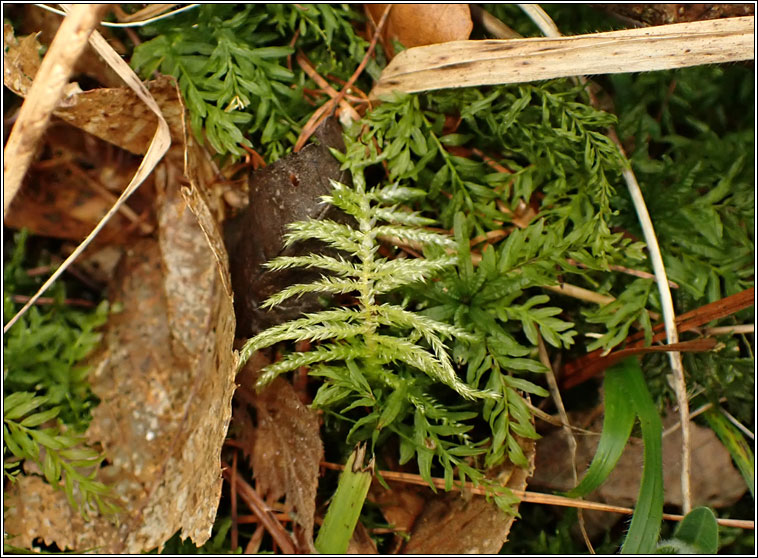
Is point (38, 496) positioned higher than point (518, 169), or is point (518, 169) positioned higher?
point (518, 169)

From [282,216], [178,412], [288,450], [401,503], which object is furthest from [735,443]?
[178,412]

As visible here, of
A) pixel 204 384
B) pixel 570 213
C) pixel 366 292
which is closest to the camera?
pixel 366 292

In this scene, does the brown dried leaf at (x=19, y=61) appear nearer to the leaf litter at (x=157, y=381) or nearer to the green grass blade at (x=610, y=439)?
the leaf litter at (x=157, y=381)

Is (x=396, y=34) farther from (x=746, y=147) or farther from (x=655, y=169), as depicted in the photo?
(x=746, y=147)

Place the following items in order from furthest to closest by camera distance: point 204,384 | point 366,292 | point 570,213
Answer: point 204,384, point 570,213, point 366,292

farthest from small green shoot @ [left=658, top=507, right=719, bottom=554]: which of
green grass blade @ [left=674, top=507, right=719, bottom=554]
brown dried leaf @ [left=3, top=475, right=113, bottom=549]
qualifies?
brown dried leaf @ [left=3, top=475, right=113, bottom=549]

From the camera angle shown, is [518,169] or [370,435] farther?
[518,169]

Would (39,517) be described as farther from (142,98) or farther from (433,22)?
(433,22)

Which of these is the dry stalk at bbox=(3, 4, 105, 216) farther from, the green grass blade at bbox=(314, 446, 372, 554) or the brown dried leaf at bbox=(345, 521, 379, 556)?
the brown dried leaf at bbox=(345, 521, 379, 556)

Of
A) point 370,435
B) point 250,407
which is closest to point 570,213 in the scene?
point 370,435
